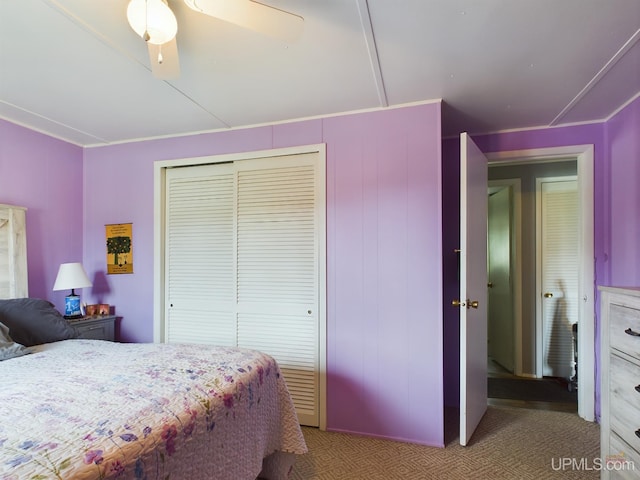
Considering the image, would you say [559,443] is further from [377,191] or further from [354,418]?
[377,191]

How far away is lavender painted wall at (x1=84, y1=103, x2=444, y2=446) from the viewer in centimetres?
228

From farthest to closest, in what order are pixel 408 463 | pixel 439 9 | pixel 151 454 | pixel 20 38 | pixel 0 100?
pixel 0 100
pixel 408 463
pixel 20 38
pixel 439 9
pixel 151 454

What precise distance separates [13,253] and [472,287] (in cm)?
338

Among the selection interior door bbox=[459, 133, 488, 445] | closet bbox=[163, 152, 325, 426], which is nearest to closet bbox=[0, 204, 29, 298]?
closet bbox=[163, 152, 325, 426]

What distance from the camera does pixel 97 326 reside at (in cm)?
280

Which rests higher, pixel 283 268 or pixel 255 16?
pixel 255 16

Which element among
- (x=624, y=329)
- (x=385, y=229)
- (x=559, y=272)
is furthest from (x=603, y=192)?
(x=385, y=229)

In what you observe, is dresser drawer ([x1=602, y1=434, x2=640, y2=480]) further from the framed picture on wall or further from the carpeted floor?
the framed picture on wall

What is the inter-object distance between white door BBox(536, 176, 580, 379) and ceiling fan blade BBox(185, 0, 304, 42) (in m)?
3.36

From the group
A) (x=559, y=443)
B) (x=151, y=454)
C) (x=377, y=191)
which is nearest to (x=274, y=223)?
(x=377, y=191)

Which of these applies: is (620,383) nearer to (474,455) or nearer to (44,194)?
(474,455)

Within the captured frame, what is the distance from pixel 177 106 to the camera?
93.1 inches

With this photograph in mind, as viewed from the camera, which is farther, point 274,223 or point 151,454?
point 274,223

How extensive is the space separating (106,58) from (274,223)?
4.73ft
